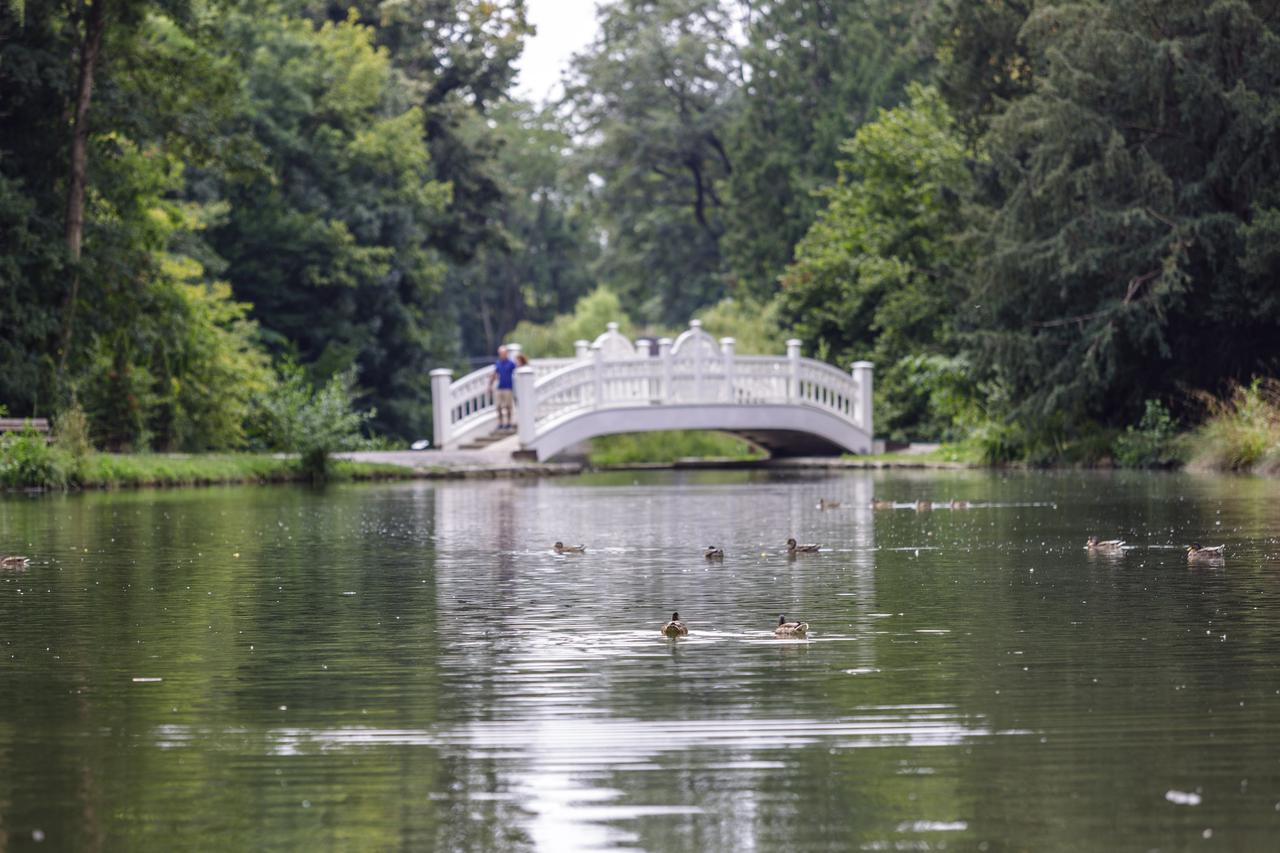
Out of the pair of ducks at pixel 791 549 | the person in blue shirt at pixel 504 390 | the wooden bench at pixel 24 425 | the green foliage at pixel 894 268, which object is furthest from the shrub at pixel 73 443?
the green foliage at pixel 894 268

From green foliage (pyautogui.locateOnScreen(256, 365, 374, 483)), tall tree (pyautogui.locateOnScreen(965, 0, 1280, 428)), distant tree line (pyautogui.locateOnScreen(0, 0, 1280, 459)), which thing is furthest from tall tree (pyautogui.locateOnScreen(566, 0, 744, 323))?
tall tree (pyautogui.locateOnScreen(965, 0, 1280, 428))

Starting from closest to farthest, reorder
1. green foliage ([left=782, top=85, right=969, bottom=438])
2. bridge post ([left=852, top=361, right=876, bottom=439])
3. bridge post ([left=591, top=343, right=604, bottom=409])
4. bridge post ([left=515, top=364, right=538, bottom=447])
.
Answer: bridge post ([left=515, top=364, right=538, bottom=447]) → bridge post ([left=591, top=343, right=604, bottom=409]) → bridge post ([left=852, top=361, right=876, bottom=439]) → green foliage ([left=782, top=85, right=969, bottom=438])

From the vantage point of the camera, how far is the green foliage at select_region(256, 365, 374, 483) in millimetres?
35594

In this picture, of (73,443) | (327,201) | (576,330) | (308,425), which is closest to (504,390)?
(308,425)

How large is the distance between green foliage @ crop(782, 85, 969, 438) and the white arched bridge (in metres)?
1.91

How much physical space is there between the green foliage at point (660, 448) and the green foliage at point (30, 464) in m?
18.4

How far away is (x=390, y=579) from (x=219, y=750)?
7520mm

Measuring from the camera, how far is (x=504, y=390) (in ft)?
139

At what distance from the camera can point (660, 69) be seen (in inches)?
3022

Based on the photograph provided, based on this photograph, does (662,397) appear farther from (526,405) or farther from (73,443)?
(73,443)

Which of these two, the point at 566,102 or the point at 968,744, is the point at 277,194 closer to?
the point at 566,102

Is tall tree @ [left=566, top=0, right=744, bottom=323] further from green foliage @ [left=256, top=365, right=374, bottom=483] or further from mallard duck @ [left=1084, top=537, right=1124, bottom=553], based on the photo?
mallard duck @ [left=1084, top=537, right=1124, bottom=553]

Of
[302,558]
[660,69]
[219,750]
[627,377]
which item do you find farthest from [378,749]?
[660,69]

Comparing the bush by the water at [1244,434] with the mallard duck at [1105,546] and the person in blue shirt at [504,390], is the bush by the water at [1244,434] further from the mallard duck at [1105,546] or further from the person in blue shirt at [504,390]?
the mallard duck at [1105,546]
